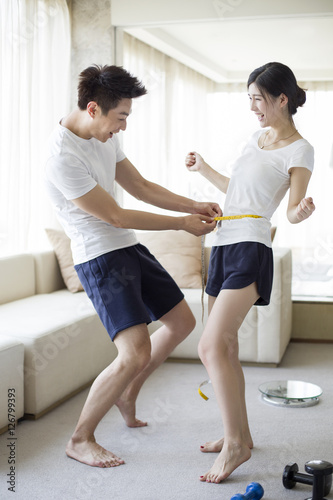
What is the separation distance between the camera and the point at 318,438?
254 cm

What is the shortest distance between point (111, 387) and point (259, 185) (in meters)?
0.92

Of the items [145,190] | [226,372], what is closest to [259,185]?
[145,190]

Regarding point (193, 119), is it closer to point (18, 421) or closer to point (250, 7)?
point (250, 7)

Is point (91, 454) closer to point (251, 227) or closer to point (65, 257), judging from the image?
point (251, 227)

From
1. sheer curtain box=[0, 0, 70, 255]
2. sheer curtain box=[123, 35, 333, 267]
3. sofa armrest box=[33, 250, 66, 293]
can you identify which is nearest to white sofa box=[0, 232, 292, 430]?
sofa armrest box=[33, 250, 66, 293]

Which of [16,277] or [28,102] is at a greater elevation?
[28,102]

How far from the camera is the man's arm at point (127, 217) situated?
2.13m

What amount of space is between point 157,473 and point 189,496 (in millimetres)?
209

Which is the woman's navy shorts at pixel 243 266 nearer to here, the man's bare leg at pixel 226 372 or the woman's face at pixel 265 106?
the man's bare leg at pixel 226 372

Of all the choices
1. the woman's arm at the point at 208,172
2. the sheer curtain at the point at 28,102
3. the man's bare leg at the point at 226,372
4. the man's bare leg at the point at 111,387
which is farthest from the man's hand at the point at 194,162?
the sheer curtain at the point at 28,102

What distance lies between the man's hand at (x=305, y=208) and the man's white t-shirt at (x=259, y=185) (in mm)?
177

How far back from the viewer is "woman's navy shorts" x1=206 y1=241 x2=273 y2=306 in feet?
7.01

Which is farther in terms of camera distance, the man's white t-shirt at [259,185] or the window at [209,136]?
the window at [209,136]

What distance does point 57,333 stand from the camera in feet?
9.48
